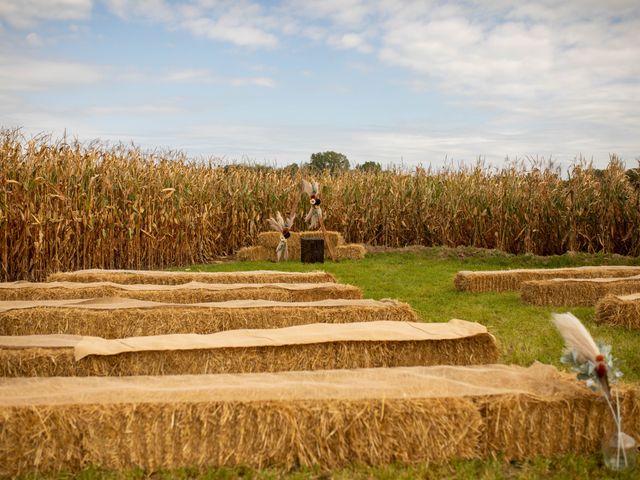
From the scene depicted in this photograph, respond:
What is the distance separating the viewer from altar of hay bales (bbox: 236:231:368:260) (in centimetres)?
1505

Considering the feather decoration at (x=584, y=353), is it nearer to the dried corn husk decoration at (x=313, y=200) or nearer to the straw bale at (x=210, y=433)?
the straw bale at (x=210, y=433)

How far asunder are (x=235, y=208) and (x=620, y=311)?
10889 millimetres

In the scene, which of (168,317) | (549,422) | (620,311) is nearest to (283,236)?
(620,311)

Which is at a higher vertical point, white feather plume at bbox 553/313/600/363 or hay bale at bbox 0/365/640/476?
white feather plume at bbox 553/313/600/363

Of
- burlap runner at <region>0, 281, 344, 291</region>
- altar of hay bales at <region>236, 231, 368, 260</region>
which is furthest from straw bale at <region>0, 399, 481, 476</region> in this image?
altar of hay bales at <region>236, 231, 368, 260</region>

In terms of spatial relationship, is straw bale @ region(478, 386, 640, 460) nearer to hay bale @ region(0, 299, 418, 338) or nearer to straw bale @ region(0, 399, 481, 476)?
straw bale @ region(0, 399, 481, 476)

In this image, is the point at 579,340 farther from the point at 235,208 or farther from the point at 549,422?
the point at 235,208

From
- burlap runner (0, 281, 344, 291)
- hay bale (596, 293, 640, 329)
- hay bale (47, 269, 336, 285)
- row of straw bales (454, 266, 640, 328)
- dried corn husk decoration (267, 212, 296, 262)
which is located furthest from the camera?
dried corn husk decoration (267, 212, 296, 262)

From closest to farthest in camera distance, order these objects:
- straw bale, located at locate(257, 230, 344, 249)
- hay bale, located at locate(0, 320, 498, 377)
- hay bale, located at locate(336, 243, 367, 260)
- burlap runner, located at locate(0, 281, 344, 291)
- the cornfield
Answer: hay bale, located at locate(0, 320, 498, 377), burlap runner, located at locate(0, 281, 344, 291), the cornfield, hay bale, located at locate(336, 243, 367, 260), straw bale, located at locate(257, 230, 344, 249)

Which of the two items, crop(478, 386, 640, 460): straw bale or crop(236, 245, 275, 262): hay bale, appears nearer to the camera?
crop(478, 386, 640, 460): straw bale

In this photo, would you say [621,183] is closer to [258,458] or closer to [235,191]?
[235,191]

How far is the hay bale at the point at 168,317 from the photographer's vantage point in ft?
20.2

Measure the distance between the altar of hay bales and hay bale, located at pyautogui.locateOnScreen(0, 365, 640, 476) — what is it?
11179 millimetres

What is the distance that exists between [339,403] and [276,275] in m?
5.99
